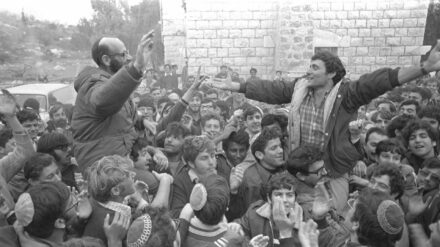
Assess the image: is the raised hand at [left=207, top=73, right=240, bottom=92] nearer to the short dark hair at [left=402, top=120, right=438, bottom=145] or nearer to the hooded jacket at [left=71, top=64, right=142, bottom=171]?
the hooded jacket at [left=71, top=64, right=142, bottom=171]

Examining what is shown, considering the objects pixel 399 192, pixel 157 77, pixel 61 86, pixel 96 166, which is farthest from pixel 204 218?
pixel 157 77

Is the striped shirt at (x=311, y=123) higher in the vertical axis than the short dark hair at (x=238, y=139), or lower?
higher

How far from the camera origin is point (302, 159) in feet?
11.0

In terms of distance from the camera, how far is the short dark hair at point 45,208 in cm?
233

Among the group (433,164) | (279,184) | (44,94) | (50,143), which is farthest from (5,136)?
(44,94)

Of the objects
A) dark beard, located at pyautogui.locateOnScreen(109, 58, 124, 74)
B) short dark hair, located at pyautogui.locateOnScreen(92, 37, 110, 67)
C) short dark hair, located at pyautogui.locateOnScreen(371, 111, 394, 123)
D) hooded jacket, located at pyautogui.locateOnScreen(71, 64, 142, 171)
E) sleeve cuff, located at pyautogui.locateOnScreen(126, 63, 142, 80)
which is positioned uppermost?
short dark hair, located at pyautogui.locateOnScreen(92, 37, 110, 67)

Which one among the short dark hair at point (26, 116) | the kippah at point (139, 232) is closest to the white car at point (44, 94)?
the short dark hair at point (26, 116)

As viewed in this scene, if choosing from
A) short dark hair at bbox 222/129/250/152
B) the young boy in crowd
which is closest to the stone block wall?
the young boy in crowd

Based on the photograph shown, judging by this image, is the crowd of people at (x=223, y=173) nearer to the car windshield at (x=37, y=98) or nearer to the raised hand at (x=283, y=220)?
the raised hand at (x=283, y=220)

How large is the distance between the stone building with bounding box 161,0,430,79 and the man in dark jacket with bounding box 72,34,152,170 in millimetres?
11913

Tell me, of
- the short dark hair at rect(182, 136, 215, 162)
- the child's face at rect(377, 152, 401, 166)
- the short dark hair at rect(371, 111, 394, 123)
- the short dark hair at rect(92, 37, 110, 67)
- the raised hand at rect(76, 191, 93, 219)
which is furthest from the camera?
the short dark hair at rect(371, 111, 394, 123)

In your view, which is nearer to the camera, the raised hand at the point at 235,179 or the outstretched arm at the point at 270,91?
the raised hand at the point at 235,179

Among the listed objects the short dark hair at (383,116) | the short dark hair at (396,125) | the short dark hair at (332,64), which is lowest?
the short dark hair at (383,116)

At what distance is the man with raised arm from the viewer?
285 cm
